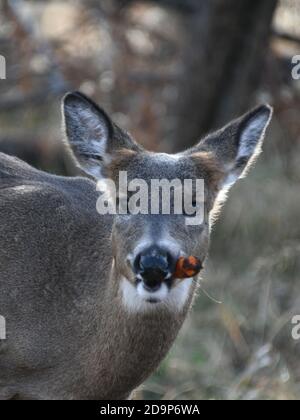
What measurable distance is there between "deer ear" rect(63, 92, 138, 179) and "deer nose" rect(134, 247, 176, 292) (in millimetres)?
1038

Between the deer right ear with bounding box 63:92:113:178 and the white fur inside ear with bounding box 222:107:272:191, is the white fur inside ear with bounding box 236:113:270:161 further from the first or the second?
the deer right ear with bounding box 63:92:113:178

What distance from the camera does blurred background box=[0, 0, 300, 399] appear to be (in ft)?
32.7

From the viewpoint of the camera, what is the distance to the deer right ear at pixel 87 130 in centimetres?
675

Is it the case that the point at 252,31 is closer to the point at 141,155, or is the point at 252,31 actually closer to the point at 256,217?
the point at 256,217

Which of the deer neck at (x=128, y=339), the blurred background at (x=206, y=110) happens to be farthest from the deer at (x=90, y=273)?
the blurred background at (x=206, y=110)

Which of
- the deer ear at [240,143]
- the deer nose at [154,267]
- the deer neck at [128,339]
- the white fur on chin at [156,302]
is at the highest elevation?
the deer ear at [240,143]

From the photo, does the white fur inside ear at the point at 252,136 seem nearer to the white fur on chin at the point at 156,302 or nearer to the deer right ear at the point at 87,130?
the deer right ear at the point at 87,130

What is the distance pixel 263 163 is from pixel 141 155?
6369 mm

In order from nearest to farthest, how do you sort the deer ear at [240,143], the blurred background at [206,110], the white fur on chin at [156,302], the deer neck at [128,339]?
the white fur on chin at [156,302] < the deer neck at [128,339] < the deer ear at [240,143] < the blurred background at [206,110]

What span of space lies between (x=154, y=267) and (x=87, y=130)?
1329 mm

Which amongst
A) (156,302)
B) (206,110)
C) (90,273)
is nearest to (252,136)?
(90,273)

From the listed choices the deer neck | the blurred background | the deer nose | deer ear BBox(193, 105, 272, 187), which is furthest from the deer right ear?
the blurred background
